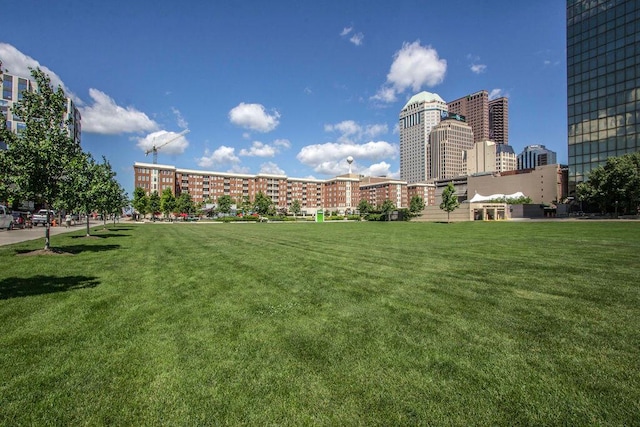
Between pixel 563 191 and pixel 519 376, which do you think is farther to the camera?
pixel 563 191

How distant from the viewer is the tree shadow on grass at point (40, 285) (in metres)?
7.37

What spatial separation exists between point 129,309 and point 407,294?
5.90m

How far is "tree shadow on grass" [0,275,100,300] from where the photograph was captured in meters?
7.37

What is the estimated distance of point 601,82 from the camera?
8288cm

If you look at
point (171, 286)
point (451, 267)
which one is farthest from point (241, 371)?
point (451, 267)

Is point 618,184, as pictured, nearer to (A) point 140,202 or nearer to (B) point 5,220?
(B) point 5,220

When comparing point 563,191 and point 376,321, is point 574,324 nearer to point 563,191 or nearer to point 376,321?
point 376,321

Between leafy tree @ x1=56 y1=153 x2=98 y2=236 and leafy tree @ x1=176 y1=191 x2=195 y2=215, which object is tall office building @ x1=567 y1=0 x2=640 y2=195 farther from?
leafy tree @ x1=176 y1=191 x2=195 y2=215

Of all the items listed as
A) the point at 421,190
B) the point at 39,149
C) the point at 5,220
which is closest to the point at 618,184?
the point at 39,149

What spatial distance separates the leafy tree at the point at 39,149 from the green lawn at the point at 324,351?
253 inches

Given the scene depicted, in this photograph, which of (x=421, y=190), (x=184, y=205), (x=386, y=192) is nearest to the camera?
(x=184, y=205)

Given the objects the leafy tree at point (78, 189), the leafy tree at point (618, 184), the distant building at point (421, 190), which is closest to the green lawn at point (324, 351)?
the leafy tree at point (78, 189)

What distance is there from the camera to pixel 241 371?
3.70 metres

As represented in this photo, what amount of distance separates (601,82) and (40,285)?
4663 inches
